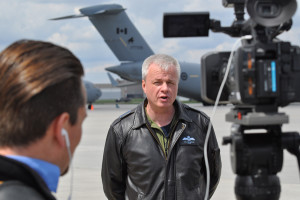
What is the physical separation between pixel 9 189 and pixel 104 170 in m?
1.93

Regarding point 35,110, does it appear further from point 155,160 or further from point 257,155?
point 155,160

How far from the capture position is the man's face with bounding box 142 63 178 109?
8.89ft

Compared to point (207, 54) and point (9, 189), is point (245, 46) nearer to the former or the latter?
point (207, 54)

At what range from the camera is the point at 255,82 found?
5.69 ft

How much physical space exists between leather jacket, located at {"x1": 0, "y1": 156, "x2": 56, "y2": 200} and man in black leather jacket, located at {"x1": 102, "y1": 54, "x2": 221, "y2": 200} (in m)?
1.59

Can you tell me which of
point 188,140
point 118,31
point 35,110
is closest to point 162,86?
point 188,140

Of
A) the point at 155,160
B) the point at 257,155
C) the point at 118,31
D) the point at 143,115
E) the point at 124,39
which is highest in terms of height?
the point at 257,155

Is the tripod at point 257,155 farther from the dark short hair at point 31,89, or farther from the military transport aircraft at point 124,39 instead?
the military transport aircraft at point 124,39

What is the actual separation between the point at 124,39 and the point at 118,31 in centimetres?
85

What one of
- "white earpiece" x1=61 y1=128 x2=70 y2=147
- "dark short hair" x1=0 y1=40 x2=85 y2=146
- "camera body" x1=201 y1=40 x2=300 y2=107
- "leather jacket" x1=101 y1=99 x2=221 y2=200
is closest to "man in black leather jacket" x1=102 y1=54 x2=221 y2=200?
"leather jacket" x1=101 y1=99 x2=221 y2=200

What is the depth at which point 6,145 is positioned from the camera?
1.11 meters

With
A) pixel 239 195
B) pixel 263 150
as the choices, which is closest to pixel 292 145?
pixel 263 150

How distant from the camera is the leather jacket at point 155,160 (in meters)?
2.59

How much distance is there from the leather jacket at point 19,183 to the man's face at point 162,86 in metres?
1.71
